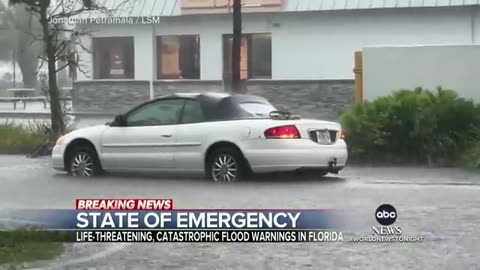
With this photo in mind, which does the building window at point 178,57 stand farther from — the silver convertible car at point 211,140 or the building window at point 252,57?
the silver convertible car at point 211,140

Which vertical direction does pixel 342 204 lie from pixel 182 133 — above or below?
below

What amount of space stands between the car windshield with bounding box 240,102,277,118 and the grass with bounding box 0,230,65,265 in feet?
11.4

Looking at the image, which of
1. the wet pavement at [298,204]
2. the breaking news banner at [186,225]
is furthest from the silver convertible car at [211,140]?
the breaking news banner at [186,225]

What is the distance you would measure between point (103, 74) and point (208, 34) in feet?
15.1

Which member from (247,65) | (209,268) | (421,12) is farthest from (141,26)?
(421,12)

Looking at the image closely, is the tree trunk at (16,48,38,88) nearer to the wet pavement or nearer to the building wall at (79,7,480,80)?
the wet pavement

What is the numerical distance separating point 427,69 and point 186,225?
856 cm

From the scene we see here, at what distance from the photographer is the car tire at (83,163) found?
1030 cm

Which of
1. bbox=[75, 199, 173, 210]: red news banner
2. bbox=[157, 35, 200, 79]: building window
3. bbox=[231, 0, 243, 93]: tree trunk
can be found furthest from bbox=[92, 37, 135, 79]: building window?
bbox=[75, 199, 173, 210]: red news banner

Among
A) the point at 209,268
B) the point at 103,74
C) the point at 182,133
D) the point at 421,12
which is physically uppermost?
the point at 421,12

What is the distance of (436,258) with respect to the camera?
627 centimetres

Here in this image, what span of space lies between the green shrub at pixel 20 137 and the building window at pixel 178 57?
2.86 m

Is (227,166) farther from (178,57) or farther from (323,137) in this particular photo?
(178,57)

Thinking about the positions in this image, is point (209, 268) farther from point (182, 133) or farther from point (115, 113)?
point (115, 113)
